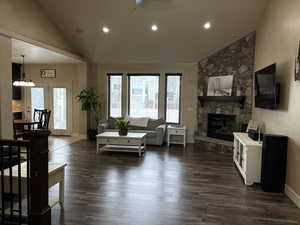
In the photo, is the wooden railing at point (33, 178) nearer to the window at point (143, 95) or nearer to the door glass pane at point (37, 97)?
the window at point (143, 95)

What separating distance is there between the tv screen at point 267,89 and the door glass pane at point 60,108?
677 centimetres

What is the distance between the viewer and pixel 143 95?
820 centimetres

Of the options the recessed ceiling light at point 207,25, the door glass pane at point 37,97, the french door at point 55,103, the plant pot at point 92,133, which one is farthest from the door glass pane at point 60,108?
the recessed ceiling light at point 207,25

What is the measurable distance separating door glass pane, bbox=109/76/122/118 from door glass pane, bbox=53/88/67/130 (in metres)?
1.80

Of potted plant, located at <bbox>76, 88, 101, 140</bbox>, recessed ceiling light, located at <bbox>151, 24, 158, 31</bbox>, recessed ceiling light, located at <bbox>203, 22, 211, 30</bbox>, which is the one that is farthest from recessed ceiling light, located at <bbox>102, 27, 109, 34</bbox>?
recessed ceiling light, located at <bbox>203, 22, 211, 30</bbox>

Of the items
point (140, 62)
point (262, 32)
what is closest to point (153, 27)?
point (140, 62)

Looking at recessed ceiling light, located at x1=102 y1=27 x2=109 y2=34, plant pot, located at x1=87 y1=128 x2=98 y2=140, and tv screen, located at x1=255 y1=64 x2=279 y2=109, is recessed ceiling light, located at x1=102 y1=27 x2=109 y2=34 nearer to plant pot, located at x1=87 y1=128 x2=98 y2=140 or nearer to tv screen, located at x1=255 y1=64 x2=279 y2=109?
plant pot, located at x1=87 y1=128 x2=98 y2=140

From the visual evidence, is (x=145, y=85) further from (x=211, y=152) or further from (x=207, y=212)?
(x=207, y=212)

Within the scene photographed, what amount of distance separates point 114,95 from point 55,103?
2361 mm

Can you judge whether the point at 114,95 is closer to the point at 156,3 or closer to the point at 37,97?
the point at 37,97

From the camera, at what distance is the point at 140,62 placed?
7.99 m

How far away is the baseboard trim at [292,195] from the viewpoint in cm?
326

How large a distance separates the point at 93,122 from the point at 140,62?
2865mm

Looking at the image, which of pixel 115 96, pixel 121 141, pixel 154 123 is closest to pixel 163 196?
pixel 121 141
